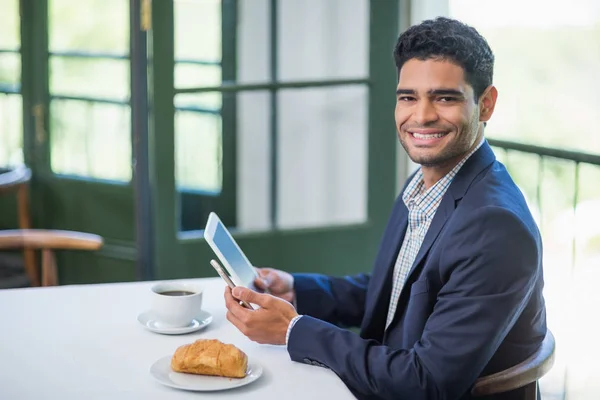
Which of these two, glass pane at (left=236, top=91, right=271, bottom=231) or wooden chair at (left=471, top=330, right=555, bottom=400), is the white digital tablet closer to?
wooden chair at (left=471, top=330, right=555, bottom=400)

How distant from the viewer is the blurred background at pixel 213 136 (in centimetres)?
318

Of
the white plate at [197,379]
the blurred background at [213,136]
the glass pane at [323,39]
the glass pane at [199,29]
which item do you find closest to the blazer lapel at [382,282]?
the white plate at [197,379]

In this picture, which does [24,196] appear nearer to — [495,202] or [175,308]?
[175,308]

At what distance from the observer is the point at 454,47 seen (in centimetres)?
171

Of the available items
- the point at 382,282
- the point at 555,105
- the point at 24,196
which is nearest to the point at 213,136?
the point at 24,196

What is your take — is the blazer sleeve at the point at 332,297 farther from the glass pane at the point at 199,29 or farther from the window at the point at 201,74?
the glass pane at the point at 199,29

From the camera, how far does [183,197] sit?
12.8 feet

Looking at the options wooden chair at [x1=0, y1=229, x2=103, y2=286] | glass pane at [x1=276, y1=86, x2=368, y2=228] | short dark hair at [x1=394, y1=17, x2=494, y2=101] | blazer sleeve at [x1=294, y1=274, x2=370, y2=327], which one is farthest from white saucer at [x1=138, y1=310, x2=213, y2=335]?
glass pane at [x1=276, y1=86, x2=368, y2=228]

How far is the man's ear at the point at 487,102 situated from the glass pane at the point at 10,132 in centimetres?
336

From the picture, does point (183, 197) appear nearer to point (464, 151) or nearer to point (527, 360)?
point (464, 151)

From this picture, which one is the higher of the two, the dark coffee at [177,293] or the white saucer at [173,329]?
the dark coffee at [177,293]

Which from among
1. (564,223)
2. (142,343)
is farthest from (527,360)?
(564,223)

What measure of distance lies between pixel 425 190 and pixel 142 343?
642 millimetres

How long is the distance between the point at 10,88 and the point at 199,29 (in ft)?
5.12
